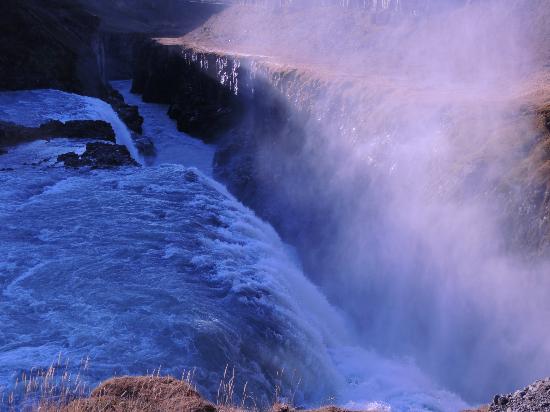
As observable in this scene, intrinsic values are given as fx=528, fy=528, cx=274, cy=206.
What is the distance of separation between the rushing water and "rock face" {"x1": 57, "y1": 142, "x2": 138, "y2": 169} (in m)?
0.36

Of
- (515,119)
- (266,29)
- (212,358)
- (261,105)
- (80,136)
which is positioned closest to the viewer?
(212,358)

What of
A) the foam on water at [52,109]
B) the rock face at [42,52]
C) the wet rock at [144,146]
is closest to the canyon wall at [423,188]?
the wet rock at [144,146]

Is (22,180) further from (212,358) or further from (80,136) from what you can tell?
(212,358)

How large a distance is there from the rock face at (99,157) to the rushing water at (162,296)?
36cm

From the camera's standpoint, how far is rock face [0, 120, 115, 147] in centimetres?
1445

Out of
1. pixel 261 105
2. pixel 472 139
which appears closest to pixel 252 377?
pixel 472 139

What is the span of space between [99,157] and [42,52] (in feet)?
34.1

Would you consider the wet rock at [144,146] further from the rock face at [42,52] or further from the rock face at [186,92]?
the rock face at [186,92]

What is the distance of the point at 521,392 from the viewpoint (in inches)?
182

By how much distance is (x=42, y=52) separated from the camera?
2119 cm

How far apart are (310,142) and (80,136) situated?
6858 millimetres

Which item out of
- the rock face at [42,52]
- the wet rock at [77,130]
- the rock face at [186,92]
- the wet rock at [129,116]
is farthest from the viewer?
the rock face at [186,92]

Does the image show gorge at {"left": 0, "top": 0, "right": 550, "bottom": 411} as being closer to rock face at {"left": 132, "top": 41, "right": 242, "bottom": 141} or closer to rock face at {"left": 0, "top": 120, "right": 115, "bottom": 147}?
rock face at {"left": 0, "top": 120, "right": 115, "bottom": 147}

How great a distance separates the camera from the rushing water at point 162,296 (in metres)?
6.66
